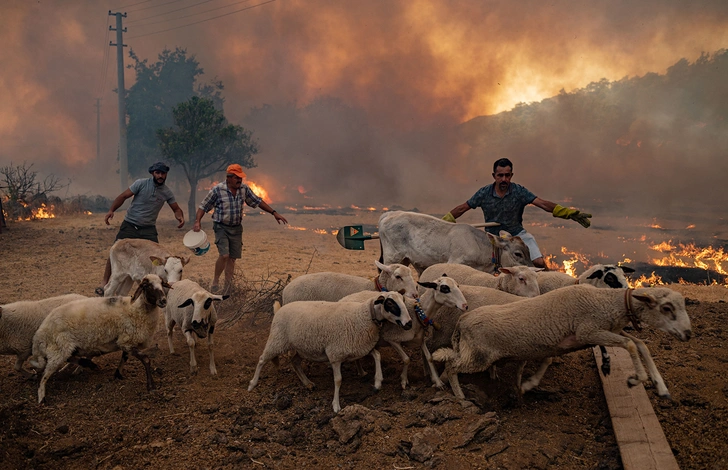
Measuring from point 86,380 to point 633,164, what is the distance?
28.8 meters

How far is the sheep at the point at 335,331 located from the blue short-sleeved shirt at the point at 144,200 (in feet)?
12.8

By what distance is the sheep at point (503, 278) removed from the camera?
238 inches

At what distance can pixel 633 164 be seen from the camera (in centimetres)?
2695

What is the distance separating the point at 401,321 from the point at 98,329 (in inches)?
138

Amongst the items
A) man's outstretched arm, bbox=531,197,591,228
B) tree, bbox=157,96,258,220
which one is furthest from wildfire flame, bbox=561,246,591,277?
tree, bbox=157,96,258,220

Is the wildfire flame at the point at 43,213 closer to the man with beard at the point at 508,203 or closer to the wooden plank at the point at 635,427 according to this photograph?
the man with beard at the point at 508,203

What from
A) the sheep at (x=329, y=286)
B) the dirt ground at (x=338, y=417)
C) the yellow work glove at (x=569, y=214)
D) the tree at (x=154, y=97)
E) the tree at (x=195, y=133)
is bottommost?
the dirt ground at (x=338, y=417)

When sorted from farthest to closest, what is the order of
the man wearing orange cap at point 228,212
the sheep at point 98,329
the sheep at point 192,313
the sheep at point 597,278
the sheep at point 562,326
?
the man wearing orange cap at point 228,212
the sheep at point 192,313
the sheep at point 597,278
the sheep at point 98,329
the sheep at point 562,326

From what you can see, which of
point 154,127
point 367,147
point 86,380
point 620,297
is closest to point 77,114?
point 154,127

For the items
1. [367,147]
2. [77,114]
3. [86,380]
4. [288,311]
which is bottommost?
[86,380]

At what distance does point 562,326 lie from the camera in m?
4.58

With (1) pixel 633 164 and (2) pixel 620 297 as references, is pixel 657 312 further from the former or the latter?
(1) pixel 633 164

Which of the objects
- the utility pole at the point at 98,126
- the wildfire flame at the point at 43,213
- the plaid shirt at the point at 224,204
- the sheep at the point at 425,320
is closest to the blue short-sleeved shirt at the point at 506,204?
the sheep at the point at 425,320

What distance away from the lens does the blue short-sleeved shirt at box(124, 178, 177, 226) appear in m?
8.11
